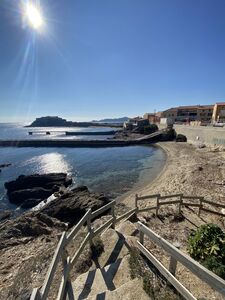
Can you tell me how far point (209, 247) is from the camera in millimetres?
5027

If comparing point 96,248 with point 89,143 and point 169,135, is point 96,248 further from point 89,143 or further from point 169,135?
point 89,143

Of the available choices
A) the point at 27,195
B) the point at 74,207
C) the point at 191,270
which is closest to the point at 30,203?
the point at 27,195

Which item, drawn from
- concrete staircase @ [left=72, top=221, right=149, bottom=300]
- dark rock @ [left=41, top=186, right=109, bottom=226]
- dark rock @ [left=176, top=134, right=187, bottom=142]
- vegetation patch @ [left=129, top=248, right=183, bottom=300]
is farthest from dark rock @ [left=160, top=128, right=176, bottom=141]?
vegetation patch @ [left=129, top=248, right=183, bottom=300]

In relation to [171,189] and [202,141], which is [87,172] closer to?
[171,189]

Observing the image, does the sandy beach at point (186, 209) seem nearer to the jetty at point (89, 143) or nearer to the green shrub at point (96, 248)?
the green shrub at point (96, 248)

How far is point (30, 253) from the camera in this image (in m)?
6.65

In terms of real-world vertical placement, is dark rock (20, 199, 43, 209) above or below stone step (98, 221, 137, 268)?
below

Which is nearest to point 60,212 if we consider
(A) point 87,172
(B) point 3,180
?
(A) point 87,172

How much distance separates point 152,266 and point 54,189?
60.1 feet

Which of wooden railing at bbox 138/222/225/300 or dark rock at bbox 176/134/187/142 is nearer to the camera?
wooden railing at bbox 138/222/225/300

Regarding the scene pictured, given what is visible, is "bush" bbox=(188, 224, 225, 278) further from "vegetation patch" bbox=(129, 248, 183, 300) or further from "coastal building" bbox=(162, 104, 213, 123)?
"coastal building" bbox=(162, 104, 213, 123)

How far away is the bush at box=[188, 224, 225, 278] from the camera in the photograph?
4548 millimetres

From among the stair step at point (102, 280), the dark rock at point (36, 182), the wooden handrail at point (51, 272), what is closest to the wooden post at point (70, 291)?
the stair step at point (102, 280)

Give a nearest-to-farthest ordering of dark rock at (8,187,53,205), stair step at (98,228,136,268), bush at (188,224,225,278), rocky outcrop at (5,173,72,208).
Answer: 1. bush at (188,224,225,278)
2. stair step at (98,228,136,268)
3. rocky outcrop at (5,173,72,208)
4. dark rock at (8,187,53,205)
